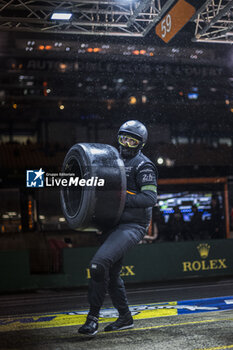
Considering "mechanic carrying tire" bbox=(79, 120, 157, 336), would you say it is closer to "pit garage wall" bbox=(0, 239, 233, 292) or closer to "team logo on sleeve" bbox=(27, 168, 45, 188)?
"team logo on sleeve" bbox=(27, 168, 45, 188)

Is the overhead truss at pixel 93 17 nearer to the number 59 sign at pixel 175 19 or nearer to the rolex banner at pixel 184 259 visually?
the number 59 sign at pixel 175 19

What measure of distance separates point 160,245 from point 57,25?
17.8 feet

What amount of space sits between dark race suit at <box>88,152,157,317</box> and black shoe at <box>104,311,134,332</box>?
57 millimetres

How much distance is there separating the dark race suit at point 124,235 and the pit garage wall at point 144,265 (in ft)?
17.9

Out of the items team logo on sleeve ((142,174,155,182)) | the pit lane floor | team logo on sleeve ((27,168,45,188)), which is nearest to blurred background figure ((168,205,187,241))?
the pit lane floor

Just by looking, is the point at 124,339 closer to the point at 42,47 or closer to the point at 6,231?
the point at 42,47

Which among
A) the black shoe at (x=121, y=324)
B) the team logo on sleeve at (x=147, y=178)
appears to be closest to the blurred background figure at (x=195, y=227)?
the black shoe at (x=121, y=324)

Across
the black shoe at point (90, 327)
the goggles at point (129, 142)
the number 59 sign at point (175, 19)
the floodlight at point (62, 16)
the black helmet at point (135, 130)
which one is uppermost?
the floodlight at point (62, 16)

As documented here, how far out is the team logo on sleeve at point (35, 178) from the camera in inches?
188

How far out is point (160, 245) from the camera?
31.7 feet

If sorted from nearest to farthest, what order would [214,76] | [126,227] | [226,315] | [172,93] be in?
1. [126,227]
2. [226,315]
3. [172,93]
4. [214,76]

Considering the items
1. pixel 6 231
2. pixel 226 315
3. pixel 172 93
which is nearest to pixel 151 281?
pixel 6 231

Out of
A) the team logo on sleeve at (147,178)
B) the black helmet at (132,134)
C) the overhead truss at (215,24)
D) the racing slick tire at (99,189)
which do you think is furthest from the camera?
the overhead truss at (215,24)

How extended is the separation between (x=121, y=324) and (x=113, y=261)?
Result: 2.10 feet
